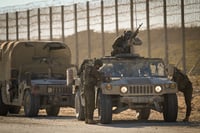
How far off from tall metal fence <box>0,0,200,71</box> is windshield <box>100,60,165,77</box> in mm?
8353

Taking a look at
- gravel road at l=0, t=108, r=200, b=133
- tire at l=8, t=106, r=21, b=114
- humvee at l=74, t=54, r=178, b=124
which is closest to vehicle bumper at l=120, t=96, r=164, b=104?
humvee at l=74, t=54, r=178, b=124

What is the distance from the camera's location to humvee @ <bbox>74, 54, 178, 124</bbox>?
A: 20.3 metres

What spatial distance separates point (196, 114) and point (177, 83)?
13.5 ft

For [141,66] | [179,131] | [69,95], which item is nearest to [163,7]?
[69,95]

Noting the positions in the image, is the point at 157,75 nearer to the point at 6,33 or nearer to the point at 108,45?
the point at 108,45

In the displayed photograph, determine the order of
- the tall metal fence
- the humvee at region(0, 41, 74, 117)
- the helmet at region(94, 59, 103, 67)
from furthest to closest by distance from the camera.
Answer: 1. the tall metal fence
2. the humvee at region(0, 41, 74, 117)
3. the helmet at region(94, 59, 103, 67)

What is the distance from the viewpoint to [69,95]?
2675cm

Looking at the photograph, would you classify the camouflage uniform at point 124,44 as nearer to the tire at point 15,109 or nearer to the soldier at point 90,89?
the soldier at point 90,89

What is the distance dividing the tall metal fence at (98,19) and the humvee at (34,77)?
3.82 m

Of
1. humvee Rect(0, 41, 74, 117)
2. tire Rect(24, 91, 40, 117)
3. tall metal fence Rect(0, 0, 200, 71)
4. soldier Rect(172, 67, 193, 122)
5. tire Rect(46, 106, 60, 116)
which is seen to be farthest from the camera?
tall metal fence Rect(0, 0, 200, 71)

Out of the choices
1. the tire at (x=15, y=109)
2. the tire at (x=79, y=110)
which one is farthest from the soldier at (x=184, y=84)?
the tire at (x=15, y=109)

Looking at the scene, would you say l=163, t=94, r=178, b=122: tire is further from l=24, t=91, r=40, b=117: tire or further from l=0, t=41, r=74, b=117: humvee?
l=24, t=91, r=40, b=117: tire

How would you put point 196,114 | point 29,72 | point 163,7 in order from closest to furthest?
point 196,114 → point 29,72 → point 163,7

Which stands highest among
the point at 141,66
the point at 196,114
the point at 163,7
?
the point at 163,7
